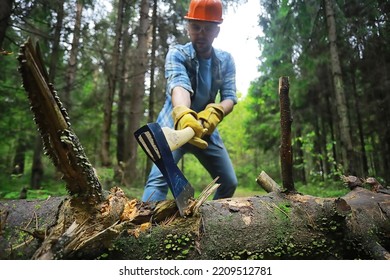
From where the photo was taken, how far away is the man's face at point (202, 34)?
93.6 inches

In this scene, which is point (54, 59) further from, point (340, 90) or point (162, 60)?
point (340, 90)

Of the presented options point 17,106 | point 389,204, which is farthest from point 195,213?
point 17,106

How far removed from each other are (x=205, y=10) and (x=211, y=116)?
2.97 ft

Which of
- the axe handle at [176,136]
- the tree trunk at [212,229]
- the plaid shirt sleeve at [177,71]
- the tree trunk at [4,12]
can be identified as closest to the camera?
the tree trunk at [212,229]

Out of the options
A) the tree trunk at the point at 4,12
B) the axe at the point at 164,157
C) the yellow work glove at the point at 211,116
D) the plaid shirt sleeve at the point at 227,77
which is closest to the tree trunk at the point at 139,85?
the tree trunk at the point at 4,12

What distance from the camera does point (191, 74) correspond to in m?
2.57

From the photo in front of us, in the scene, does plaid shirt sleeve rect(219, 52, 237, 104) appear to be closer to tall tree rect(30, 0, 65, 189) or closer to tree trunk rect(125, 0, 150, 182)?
tall tree rect(30, 0, 65, 189)

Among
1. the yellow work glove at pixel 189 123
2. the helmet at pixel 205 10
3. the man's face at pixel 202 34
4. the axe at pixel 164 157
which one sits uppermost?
the helmet at pixel 205 10

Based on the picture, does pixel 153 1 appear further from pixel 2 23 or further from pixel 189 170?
pixel 189 170

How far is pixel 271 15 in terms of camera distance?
16.4 feet

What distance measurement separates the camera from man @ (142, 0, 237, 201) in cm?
217

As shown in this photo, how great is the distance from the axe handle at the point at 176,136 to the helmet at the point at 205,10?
3.55 feet

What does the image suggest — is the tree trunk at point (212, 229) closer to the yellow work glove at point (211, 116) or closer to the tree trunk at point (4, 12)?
the yellow work glove at point (211, 116)
